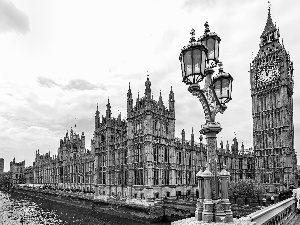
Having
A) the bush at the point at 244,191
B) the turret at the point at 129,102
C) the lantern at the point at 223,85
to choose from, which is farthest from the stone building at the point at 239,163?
the lantern at the point at 223,85

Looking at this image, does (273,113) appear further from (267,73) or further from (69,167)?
(69,167)

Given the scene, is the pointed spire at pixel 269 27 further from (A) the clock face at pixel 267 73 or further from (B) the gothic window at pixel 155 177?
(B) the gothic window at pixel 155 177

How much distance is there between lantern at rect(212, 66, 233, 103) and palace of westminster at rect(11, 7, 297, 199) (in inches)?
1499

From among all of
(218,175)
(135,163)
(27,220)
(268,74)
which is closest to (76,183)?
(27,220)

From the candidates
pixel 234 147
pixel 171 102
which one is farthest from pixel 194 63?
pixel 234 147

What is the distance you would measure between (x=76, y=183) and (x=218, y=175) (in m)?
82.2

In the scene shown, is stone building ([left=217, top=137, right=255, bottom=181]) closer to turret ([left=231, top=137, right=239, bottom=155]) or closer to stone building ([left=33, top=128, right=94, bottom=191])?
turret ([left=231, top=137, right=239, bottom=155])

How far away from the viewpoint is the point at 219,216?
9.05m

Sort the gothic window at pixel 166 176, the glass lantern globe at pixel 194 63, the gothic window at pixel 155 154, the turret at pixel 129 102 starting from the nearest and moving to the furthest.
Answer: the glass lantern globe at pixel 194 63 → the gothic window at pixel 155 154 → the gothic window at pixel 166 176 → the turret at pixel 129 102

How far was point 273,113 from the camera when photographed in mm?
78062

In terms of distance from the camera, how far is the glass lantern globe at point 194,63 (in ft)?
30.8

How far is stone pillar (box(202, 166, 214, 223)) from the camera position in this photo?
9039mm

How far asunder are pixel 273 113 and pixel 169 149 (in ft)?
125

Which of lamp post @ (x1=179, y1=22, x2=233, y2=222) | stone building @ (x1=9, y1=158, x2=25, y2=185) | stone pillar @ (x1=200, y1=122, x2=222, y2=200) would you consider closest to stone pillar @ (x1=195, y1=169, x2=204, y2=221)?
lamp post @ (x1=179, y1=22, x2=233, y2=222)
